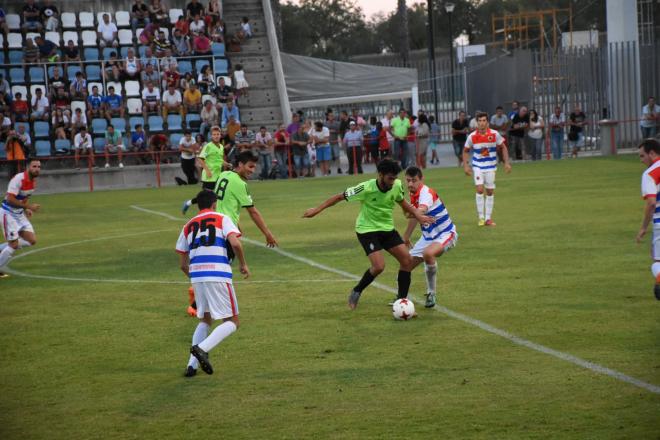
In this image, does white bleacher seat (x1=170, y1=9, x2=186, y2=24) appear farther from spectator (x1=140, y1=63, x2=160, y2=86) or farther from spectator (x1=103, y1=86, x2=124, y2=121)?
spectator (x1=103, y1=86, x2=124, y2=121)

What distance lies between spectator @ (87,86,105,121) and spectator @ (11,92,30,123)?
7.82 ft

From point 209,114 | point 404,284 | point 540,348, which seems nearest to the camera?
point 540,348

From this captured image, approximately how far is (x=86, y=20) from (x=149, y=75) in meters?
5.03

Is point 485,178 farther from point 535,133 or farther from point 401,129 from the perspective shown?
point 535,133

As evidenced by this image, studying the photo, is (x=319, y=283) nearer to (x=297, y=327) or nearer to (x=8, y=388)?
(x=297, y=327)

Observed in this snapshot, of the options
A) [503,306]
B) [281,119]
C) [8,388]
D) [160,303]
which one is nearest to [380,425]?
[8,388]

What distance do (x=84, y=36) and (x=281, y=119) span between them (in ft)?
29.9

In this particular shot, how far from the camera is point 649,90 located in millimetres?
42688

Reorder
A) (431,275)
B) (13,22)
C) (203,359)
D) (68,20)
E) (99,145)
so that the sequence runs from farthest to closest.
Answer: (68,20), (13,22), (99,145), (431,275), (203,359)

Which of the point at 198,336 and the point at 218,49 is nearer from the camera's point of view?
the point at 198,336

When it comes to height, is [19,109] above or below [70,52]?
below

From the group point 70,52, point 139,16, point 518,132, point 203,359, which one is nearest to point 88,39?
point 70,52

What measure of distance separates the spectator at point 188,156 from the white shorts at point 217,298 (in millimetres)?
26139

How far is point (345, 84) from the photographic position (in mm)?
47156
